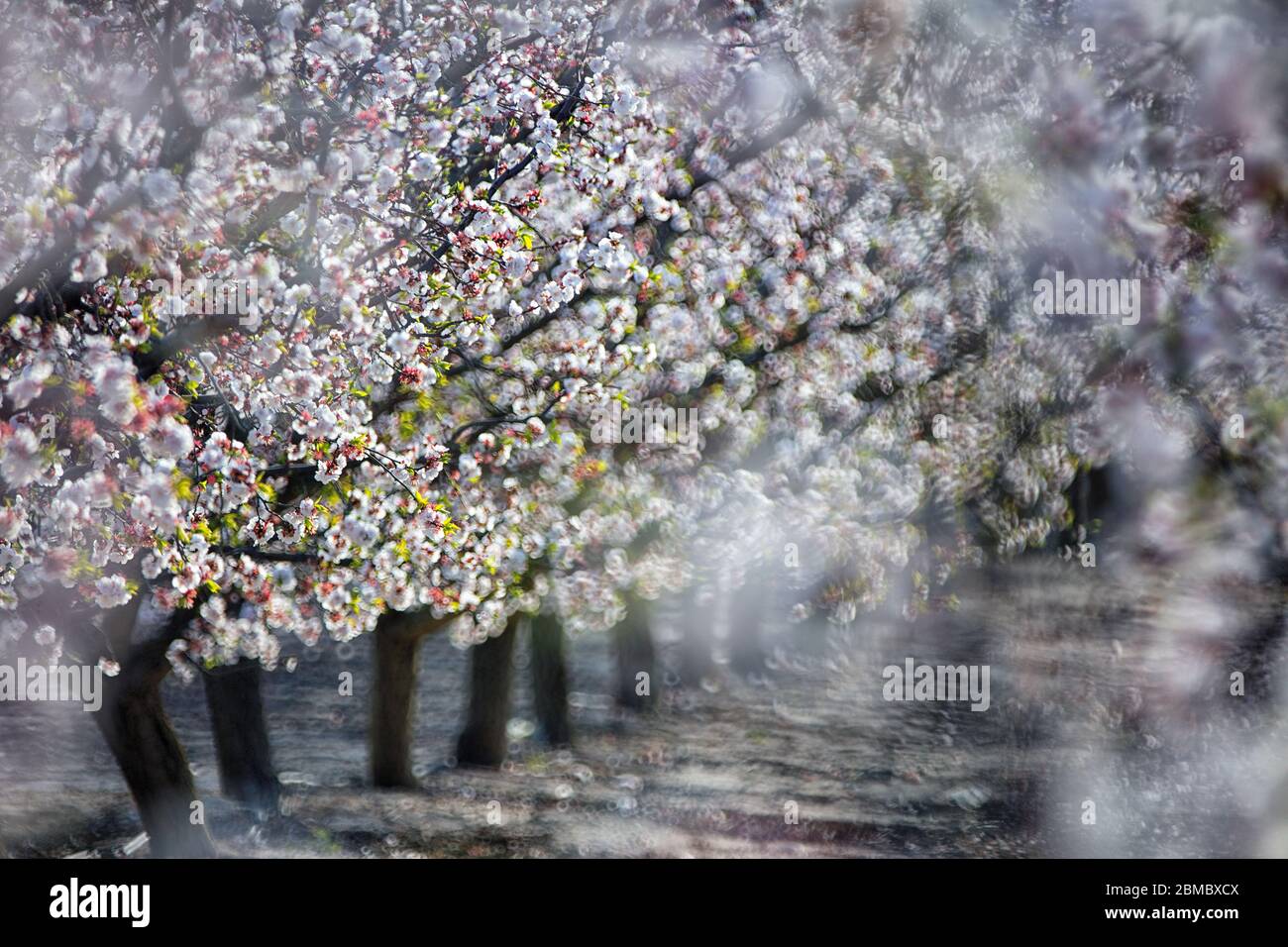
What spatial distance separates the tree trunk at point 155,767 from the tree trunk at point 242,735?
0.26 m

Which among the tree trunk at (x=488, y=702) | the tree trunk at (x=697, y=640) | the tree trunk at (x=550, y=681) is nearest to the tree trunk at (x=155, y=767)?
the tree trunk at (x=488, y=702)

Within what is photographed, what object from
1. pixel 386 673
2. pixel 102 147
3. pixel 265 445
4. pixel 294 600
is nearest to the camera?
pixel 102 147

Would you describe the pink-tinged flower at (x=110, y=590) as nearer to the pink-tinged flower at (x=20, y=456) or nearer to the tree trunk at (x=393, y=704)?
the pink-tinged flower at (x=20, y=456)

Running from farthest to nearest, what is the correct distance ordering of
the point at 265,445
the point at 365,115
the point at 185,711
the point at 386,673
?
the point at 386,673 → the point at 185,711 → the point at 265,445 → the point at 365,115

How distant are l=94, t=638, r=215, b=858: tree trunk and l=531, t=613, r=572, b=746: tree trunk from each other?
2372mm

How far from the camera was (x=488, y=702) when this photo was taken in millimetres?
7930

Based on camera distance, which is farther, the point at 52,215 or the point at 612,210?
the point at 612,210

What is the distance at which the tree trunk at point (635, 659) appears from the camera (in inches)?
→ 324

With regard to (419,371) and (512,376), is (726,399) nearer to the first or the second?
(512,376)

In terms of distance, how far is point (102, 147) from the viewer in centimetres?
464

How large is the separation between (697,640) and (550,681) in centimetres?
144

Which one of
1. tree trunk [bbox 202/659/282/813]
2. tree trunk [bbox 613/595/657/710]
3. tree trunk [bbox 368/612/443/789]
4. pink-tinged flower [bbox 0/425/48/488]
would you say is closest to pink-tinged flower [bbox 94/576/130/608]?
pink-tinged flower [bbox 0/425/48/488]

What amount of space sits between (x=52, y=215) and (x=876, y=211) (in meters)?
5.84

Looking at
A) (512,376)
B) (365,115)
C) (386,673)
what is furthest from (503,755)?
(365,115)
